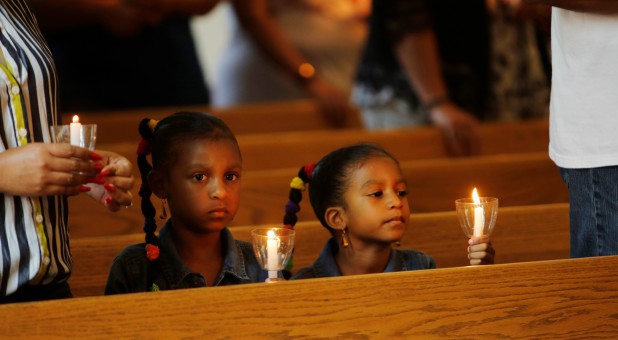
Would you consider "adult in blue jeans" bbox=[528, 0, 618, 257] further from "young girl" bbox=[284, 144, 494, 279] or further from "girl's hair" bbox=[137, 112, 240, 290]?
"girl's hair" bbox=[137, 112, 240, 290]

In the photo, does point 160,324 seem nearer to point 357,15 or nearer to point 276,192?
point 276,192

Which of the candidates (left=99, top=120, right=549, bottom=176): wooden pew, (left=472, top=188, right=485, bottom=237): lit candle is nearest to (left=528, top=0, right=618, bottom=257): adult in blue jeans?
(left=472, top=188, right=485, bottom=237): lit candle

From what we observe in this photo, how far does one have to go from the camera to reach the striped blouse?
200 cm

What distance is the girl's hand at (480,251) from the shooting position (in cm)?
253

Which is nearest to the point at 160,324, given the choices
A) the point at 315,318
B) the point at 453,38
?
the point at 315,318

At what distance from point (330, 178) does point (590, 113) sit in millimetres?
733

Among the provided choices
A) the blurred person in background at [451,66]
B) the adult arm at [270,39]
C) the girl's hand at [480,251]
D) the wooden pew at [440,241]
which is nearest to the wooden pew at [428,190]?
the blurred person in background at [451,66]

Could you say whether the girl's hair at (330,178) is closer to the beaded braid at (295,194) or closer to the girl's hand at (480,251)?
the beaded braid at (295,194)

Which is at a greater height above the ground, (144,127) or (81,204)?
(144,127)

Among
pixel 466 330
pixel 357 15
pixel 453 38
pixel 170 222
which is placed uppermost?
pixel 357 15

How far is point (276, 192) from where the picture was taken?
3.73 m

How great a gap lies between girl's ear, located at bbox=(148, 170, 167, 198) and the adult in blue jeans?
3.20 ft

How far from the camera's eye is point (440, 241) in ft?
10.1

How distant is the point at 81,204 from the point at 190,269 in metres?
1.06
